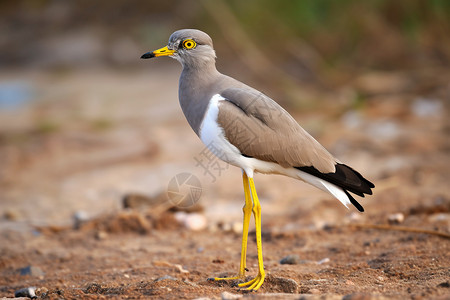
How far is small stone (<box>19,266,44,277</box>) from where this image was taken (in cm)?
429

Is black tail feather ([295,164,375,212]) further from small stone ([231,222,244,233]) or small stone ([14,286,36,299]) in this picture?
small stone ([14,286,36,299])

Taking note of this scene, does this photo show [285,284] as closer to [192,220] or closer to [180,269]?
[180,269]

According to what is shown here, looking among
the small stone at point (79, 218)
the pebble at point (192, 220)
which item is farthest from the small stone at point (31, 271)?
the pebble at point (192, 220)

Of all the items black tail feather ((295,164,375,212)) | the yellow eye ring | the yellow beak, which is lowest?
black tail feather ((295,164,375,212))

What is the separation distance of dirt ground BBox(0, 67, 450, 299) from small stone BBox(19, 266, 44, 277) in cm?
1

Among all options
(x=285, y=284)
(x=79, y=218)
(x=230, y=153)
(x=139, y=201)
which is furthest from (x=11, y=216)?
(x=285, y=284)

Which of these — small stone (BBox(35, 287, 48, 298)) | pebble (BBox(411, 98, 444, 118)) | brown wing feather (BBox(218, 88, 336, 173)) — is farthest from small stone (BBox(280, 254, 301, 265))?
Result: pebble (BBox(411, 98, 444, 118))

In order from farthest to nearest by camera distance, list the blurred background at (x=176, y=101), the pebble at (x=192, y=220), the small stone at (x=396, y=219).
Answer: the blurred background at (x=176, y=101) → the pebble at (x=192, y=220) → the small stone at (x=396, y=219)

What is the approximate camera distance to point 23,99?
11.3 meters

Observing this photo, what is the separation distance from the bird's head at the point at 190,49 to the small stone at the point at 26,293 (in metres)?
1.79

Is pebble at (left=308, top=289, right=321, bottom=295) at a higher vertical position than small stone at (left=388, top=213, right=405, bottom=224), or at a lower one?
lower

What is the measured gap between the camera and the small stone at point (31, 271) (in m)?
4.29

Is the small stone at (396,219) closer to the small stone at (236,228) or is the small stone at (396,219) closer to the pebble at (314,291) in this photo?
the small stone at (236,228)

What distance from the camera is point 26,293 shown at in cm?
369
